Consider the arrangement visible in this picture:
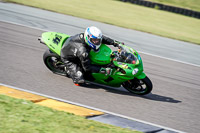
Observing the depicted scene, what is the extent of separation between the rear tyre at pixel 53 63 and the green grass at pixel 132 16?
8.04 m

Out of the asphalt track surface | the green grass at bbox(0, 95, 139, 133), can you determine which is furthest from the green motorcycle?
the green grass at bbox(0, 95, 139, 133)

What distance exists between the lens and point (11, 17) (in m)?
13.9

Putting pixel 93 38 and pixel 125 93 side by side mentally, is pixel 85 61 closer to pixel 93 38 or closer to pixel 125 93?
pixel 93 38

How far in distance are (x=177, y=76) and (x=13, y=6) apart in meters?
10.1

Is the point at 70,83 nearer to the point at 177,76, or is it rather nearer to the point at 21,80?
the point at 21,80

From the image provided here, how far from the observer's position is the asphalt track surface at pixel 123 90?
665cm

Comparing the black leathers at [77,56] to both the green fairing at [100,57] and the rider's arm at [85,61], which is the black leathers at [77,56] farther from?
the green fairing at [100,57]

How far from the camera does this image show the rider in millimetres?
7316

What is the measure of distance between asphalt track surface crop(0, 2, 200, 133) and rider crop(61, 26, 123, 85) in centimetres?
38

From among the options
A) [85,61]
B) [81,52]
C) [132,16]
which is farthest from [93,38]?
[132,16]

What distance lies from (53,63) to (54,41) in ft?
2.22

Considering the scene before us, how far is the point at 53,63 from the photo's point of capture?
8.40 metres

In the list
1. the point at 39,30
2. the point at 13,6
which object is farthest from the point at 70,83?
the point at 13,6

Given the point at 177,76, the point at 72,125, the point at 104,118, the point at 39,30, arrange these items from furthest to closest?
the point at 39,30 → the point at 177,76 → the point at 104,118 → the point at 72,125
